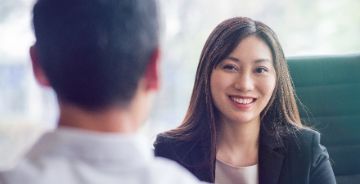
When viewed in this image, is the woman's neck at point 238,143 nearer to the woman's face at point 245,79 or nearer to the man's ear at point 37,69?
the woman's face at point 245,79

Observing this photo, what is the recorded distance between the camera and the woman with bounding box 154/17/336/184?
1253 millimetres

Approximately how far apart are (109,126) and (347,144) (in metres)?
1.29

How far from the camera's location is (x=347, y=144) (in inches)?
65.4

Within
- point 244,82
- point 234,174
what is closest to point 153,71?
point 244,82

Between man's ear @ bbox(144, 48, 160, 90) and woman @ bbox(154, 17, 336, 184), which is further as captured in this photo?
woman @ bbox(154, 17, 336, 184)

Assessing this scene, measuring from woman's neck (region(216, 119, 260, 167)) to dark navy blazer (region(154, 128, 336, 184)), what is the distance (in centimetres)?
4

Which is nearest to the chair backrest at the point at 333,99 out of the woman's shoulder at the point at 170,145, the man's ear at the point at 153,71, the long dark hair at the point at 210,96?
the long dark hair at the point at 210,96

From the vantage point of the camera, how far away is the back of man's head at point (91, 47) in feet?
1.95

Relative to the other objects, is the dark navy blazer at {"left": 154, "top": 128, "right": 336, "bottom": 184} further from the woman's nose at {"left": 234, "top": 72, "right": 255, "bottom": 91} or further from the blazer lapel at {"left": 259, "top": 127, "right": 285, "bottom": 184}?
the woman's nose at {"left": 234, "top": 72, "right": 255, "bottom": 91}

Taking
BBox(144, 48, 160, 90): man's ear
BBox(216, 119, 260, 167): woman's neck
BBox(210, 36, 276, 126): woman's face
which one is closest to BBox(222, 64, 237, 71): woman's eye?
BBox(210, 36, 276, 126): woman's face

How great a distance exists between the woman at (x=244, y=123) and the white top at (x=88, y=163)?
0.69m

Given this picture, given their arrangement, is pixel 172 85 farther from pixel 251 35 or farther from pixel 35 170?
pixel 35 170

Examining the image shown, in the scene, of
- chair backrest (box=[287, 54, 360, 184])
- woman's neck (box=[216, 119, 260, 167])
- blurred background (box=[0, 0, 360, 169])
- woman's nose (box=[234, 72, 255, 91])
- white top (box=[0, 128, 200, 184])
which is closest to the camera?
white top (box=[0, 128, 200, 184])

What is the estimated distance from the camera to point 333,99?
166 centimetres
